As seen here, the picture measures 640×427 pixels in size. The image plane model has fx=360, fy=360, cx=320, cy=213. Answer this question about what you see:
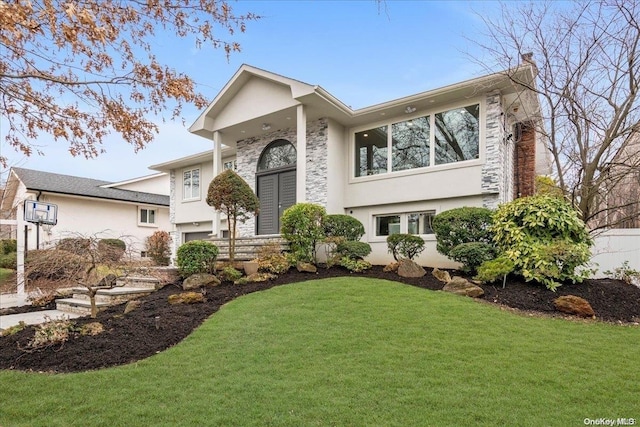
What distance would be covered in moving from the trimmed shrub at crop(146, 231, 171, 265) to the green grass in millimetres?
12534

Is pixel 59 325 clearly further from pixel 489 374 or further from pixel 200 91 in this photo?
pixel 489 374

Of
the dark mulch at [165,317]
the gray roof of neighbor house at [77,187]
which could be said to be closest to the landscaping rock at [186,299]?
the dark mulch at [165,317]

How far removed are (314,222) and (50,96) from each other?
5834mm

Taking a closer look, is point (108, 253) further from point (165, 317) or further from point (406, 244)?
point (406, 244)

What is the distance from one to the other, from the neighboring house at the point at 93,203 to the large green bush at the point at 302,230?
9624 millimetres

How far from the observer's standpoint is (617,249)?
28.4 feet

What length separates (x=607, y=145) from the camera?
8055mm

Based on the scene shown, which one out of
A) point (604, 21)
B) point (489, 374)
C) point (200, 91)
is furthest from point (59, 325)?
point (604, 21)

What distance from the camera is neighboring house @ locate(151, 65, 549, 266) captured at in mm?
9398

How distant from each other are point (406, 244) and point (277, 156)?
5718 millimetres

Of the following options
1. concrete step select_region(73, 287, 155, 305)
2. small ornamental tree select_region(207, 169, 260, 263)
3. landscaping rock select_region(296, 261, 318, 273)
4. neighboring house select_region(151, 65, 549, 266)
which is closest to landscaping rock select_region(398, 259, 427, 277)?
neighboring house select_region(151, 65, 549, 266)

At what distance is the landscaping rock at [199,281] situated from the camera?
26.0ft

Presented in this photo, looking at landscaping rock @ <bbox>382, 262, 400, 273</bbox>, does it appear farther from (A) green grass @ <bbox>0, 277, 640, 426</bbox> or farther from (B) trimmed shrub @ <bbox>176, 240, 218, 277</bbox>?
(B) trimmed shrub @ <bbox>176, 240, 218, 277</bbox>

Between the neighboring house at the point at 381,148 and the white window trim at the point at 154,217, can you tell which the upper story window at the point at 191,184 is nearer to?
the neighboring house at the point at 381,148
